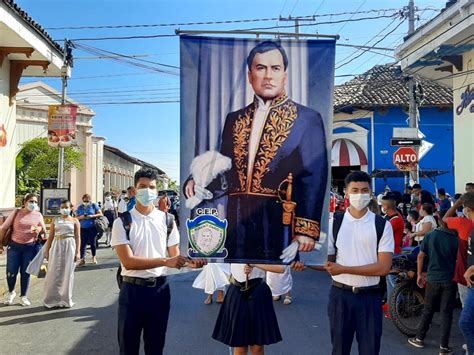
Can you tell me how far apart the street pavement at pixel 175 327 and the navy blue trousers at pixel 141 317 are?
1.81 metres

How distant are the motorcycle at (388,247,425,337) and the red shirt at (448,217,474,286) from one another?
3.27 ft

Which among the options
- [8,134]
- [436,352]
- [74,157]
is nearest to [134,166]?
[74,157]

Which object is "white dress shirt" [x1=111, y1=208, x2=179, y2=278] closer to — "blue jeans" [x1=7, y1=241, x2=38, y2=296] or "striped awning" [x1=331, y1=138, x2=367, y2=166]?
"blue jeans" [x1=7, y1=241, x2=38, y2=296]

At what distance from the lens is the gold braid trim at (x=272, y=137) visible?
141 inches

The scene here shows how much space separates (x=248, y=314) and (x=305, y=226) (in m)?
1.12

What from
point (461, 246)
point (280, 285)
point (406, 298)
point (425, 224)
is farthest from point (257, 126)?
point (425, 224)

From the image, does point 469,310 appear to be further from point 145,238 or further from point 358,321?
point 145,238

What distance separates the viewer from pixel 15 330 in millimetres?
6770

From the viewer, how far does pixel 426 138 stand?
24.1m

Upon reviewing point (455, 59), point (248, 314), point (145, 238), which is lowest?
point (248, 314)

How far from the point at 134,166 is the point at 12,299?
5484 cm

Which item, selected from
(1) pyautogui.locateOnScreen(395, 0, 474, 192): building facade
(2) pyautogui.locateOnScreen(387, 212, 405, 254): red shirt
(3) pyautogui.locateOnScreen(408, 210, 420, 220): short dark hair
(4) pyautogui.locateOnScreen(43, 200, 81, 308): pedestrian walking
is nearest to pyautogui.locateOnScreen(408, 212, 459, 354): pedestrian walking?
(2) pyautogui.locateOnScreen(387, 212, 405, 254): red shirt

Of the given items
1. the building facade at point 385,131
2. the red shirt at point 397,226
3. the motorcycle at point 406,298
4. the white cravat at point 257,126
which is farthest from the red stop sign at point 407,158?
the white cravat at point 257,126

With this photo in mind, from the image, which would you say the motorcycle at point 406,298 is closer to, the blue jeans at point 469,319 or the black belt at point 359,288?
the blue jeans at point 469,319
